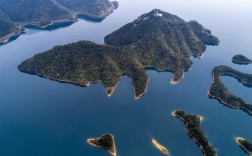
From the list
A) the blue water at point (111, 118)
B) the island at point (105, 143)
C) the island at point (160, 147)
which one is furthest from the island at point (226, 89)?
the island at point (105, 143)

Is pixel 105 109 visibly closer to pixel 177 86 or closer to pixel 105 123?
pixel 105 123

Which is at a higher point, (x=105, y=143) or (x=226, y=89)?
(x=226, y=89)

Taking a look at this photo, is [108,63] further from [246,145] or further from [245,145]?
[246,145]

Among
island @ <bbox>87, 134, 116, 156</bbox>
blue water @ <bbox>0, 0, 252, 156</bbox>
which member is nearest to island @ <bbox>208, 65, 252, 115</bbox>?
blue water @ <bbox>0, 0, 252, 156</bbox>

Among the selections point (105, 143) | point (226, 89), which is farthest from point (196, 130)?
point (226, 89)

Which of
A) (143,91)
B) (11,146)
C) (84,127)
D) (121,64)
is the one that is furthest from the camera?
(121,64)

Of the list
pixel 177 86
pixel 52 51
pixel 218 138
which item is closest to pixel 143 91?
pixel 177 86

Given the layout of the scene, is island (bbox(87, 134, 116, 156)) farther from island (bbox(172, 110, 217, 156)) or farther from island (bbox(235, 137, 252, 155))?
island (bbox(235, 137, 252, 155))
